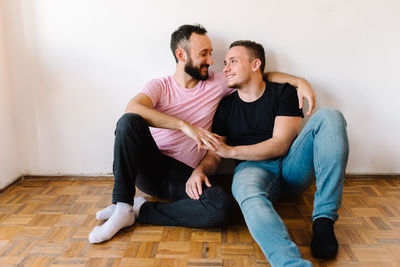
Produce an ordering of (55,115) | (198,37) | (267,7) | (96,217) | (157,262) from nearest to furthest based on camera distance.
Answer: (157,262), (96,217), (198,37), (267,7), (55,115)

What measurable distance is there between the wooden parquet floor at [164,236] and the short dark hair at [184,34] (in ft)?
3.22

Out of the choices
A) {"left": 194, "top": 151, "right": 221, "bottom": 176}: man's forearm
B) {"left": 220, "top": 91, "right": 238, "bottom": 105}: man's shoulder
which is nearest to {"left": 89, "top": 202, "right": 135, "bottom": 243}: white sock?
{"left": 194, "top": 151, "right": 221, "bottom": 176}: man's forearm

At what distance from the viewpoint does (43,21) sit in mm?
2096

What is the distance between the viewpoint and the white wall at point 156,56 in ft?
6.77

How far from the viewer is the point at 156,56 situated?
213 centimetres

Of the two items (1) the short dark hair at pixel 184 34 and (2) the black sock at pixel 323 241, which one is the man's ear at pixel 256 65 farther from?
(2) the black sock at pixel 323 241

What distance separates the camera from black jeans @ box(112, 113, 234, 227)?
1637mm

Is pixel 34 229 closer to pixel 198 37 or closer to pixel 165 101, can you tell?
pixel 165 101

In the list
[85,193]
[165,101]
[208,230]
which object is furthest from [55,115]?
[208,230]

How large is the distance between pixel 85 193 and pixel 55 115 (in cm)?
55

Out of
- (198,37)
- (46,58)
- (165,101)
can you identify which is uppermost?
(198,37)

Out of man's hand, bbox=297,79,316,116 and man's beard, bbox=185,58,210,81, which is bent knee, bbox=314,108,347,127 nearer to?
man's hand, bbox=297,79,316,116

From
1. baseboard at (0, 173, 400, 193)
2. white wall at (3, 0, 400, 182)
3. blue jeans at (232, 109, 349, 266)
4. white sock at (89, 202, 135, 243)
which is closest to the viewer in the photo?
blue jeans at (232, 109, 349, 266)

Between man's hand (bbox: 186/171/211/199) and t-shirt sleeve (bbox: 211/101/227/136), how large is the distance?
0.30m
